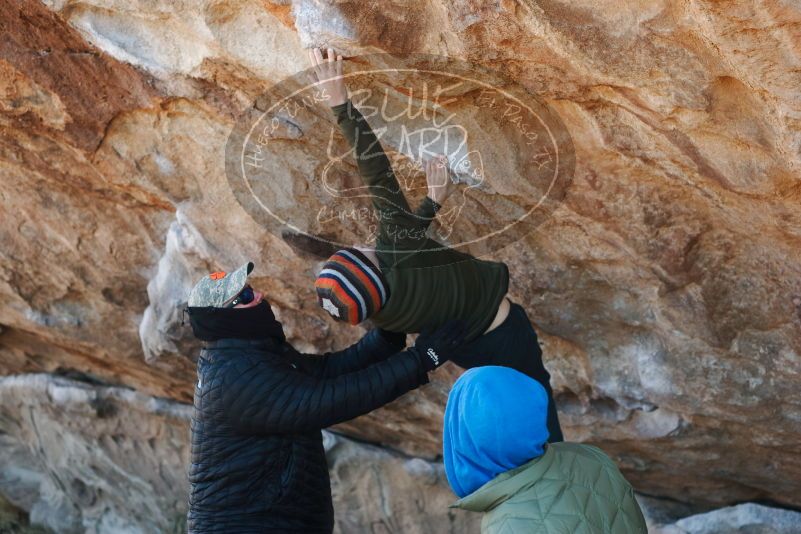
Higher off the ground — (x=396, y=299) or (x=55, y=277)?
(x=396, y=299)

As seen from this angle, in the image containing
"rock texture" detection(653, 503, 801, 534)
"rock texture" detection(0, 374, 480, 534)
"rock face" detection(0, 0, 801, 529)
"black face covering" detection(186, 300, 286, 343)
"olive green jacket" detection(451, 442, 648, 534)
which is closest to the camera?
"olive green jacket" detection(451, 442, 648, 534)

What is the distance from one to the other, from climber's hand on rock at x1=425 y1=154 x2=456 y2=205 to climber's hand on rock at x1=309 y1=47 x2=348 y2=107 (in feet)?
0.93

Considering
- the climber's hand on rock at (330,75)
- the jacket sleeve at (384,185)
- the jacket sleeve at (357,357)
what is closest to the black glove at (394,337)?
the jacket sleeve at (357,357)

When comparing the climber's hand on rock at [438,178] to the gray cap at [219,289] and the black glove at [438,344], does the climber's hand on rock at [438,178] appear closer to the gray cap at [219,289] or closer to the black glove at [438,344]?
the black glove at [438,344]

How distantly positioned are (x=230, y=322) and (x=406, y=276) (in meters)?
0.42

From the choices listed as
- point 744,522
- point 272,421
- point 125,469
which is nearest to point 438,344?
point 272,421

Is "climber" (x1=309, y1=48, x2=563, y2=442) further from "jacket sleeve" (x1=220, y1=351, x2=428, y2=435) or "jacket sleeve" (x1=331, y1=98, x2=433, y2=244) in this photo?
"jacket sleeve" (x1=220, y1=351, x2=428, y2=435)

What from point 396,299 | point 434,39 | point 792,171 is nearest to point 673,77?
point 792,171

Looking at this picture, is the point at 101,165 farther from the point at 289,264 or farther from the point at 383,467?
the point at 383,467

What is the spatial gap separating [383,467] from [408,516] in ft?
0.80

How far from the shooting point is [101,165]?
2980 mm

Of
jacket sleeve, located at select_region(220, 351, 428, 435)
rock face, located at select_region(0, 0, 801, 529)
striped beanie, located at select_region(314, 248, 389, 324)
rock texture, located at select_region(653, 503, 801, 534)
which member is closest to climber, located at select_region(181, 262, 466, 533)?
jacket sleeve, located at select_region(220, 351, 428, 435)

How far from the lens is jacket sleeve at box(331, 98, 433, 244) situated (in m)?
2.09

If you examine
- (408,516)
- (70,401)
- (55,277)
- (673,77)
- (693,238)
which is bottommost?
(408,516)
